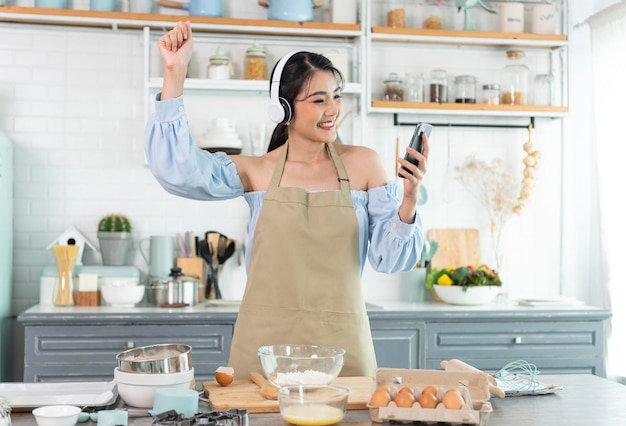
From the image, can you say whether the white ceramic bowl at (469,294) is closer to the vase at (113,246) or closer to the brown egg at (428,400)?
the vase at (113,246)

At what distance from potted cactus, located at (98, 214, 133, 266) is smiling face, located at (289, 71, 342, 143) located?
239 cm

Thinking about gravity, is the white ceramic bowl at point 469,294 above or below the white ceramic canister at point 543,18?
below

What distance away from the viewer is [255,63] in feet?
17.0

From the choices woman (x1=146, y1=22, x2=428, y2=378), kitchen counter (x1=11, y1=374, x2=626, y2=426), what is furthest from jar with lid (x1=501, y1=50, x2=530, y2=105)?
kitchen counter (x1=11, y1=374, x2=626, y2=426)

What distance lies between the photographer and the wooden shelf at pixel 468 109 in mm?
5289

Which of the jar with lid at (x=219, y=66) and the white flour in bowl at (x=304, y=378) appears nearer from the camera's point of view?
the white flour in bowl at (x=304, y=378)

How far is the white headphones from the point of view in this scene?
3012 mm

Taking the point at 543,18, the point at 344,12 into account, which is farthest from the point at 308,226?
the point at 543,18

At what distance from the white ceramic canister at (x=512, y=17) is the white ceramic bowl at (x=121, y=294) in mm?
2863

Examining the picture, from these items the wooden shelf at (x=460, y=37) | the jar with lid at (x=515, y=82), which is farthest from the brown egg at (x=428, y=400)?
the jar with lid at (x=515, y=82)

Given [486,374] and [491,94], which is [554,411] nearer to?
[486,374]

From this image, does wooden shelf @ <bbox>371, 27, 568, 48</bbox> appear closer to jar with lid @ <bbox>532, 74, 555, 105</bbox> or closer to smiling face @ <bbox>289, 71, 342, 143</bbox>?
jar with lid @ <bbox>532, 74, 555, 105</bbox>

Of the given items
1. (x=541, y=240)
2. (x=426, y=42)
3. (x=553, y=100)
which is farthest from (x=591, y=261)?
(x=426, y=42)

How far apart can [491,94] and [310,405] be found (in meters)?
3.75
